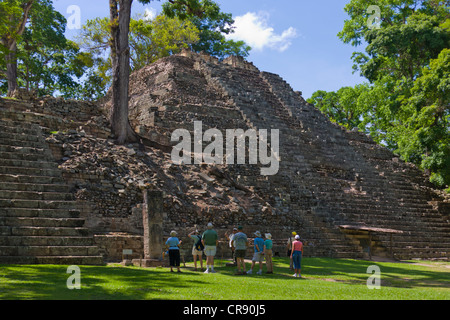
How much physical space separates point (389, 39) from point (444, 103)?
736cm

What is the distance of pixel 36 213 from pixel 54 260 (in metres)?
1.70

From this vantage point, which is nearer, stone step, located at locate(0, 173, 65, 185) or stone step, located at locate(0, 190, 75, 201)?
stone step, located at locate(0, 190, 75, 201)

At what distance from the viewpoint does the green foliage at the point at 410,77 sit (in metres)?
25.0

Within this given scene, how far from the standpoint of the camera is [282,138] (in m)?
24.2

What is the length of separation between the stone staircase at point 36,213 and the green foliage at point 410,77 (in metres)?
19.2

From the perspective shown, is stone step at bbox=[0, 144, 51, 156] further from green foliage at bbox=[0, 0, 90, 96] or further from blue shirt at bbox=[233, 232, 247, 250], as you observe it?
green foliage at bbox=[0, 0, 90, 96]

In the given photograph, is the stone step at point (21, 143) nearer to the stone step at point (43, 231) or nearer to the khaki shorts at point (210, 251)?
the stone step at point (43, 231)

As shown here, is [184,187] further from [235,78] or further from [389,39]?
[389,39]

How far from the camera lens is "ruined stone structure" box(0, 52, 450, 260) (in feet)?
50.8

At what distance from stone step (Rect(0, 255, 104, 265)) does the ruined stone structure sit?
3.79 feet

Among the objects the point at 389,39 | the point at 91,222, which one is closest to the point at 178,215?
the point at 91,222

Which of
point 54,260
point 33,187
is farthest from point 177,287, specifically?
point 33,187

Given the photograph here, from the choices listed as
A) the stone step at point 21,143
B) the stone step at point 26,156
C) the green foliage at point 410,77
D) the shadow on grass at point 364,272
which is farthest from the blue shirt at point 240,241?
the green foliage at point 410,77

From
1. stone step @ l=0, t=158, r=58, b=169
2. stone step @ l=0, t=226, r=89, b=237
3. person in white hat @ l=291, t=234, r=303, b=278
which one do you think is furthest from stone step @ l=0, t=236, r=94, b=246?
person in white hat @ l=291, t=234, r=303, b=278
